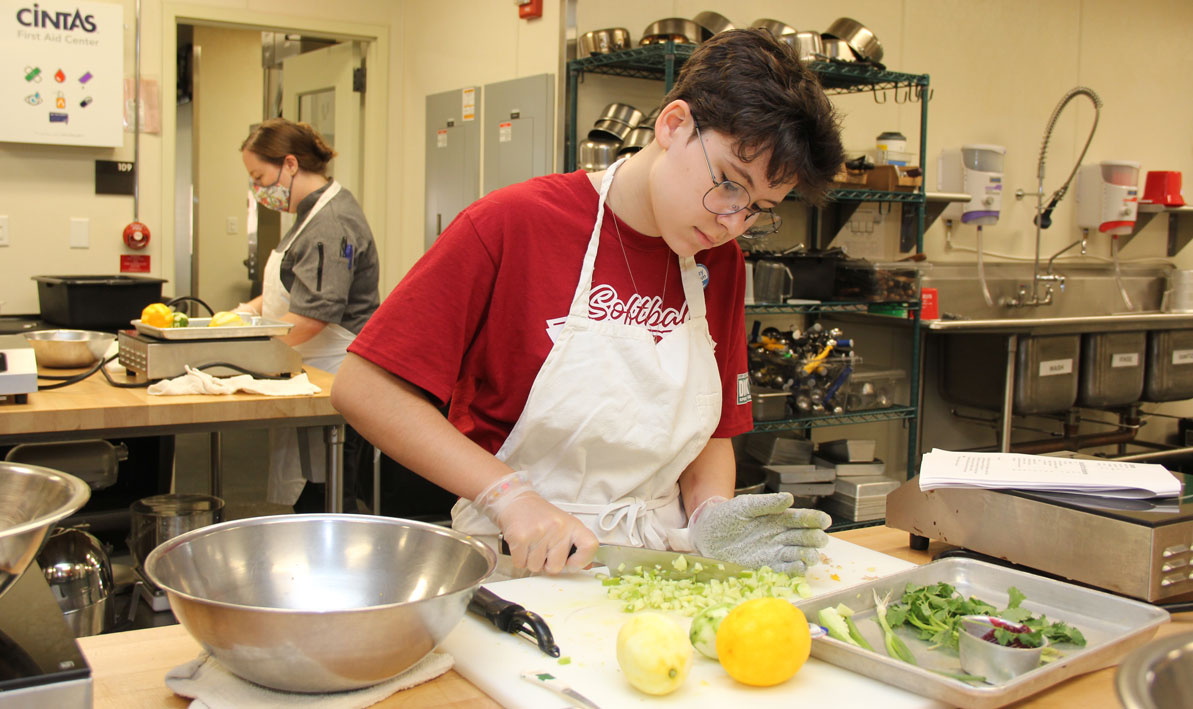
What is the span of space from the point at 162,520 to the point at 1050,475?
2.32 metres

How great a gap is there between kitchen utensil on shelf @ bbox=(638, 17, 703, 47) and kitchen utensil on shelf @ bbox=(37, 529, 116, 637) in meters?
2.65

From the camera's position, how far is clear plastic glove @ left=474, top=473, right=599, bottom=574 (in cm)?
133

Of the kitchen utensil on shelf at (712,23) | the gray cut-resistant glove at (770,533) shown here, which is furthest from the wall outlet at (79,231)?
the gray cut-resistant glove at (770,533)

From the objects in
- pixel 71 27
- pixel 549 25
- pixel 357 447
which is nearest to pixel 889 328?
pixel 549 25

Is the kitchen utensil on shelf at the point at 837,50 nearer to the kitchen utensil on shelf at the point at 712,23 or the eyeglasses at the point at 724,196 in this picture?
the kitchen utensil on shelf at the point at 712,23

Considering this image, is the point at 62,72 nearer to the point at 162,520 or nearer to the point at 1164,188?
the point at 162,520

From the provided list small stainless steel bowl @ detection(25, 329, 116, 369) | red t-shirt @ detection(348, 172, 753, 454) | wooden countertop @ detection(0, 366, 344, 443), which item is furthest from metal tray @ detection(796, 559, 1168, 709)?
small stainless steel bowl @ detection(25, 329, 116, 369)

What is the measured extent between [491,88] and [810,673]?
12.9ft

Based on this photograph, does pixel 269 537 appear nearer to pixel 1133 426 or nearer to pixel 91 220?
pixel 91 220

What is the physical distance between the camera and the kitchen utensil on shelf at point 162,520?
2.78m

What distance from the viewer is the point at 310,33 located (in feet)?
16.7

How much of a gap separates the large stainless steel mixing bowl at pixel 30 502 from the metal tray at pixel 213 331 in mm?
1936

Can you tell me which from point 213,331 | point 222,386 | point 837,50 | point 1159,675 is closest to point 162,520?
point 222,386

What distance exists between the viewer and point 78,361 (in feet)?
10.0
